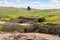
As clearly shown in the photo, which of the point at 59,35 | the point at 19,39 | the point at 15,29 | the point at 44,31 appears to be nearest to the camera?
the point at 19,39

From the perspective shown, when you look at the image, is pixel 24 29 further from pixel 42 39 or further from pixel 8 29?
pixel 42 39

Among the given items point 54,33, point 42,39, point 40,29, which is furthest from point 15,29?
point 42,39

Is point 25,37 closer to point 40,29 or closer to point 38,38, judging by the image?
point 38,38

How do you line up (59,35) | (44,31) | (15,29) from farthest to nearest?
(15,29), (44,31), (59,35)

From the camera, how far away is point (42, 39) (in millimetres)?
46844

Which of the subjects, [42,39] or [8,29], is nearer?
[42,39]

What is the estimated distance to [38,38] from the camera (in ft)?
155

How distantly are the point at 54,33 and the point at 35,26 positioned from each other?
23.6ft

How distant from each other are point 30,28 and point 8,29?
6424 millimetres

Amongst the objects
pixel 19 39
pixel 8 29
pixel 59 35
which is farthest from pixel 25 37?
Result: pixel 8 29

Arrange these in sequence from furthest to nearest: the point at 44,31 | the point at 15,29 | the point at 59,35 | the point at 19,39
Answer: the point at 15,29
the point at 44,31
the point at 59,35
the point at 19,39

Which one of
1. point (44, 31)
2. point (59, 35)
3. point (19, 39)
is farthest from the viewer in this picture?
point (44, 31)

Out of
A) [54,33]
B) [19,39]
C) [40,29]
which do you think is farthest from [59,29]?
[19,39]

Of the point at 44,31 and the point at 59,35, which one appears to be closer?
the point at 59,35
